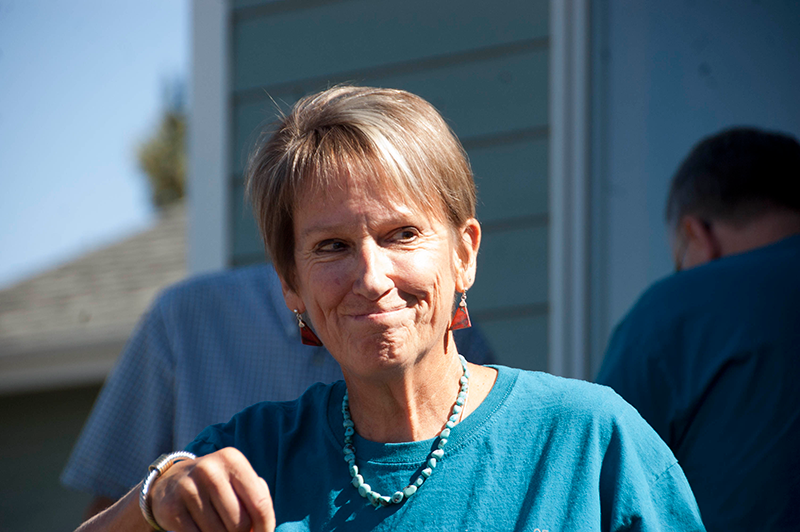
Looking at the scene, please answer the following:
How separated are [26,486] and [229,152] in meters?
4.86

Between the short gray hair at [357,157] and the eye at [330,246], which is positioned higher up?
the short gray hair at [357,157]

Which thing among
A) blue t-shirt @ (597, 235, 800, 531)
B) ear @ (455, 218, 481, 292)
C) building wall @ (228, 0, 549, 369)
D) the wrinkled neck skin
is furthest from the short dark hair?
the wrinkled neck skin

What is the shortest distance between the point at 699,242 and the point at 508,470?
124 cm

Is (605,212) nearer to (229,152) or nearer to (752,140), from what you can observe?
(752,140)

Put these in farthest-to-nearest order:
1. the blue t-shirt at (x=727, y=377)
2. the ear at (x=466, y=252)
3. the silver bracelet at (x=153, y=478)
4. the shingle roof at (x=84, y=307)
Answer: the shingle roof at (x=84, y=307) → the blue t-shirt at (x=727, y=377) → the ear at (x=466, y=252) → the silver bracelet at (x=153, y=478)

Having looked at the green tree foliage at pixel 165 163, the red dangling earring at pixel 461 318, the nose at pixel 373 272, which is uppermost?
the green tree foliage at pixel 165 163

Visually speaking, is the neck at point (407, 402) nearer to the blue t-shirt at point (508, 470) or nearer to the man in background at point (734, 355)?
the blue t-shirt at point (508, 470)

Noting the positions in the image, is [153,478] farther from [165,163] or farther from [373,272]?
[165,163]

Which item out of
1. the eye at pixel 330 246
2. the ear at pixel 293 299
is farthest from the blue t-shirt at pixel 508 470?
the eye at pixel 330 246

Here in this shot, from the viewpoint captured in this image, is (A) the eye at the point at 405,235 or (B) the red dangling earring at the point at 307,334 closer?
(A) the eye at the point at 405,235

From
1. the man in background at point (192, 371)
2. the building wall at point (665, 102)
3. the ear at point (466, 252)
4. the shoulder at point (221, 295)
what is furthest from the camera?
the building wall at point (665, 102)

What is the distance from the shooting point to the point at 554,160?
2973 millimetres

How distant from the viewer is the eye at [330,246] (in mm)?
1443

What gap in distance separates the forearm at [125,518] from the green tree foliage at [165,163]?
28253 mm
